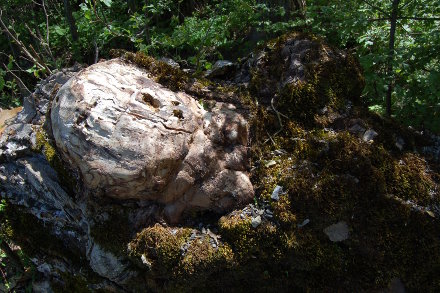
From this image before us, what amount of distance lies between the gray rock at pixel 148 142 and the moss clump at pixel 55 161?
9.7 inches

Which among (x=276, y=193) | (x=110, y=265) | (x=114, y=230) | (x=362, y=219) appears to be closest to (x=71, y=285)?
(x=110, y=265)

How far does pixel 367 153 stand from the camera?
9.12 ft

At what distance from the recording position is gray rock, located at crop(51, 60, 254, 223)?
101 inches

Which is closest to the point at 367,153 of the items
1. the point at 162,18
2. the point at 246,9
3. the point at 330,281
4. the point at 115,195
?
the point at 330,281

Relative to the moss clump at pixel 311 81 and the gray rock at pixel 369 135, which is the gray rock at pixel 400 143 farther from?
the moss clump at pixel 311 81

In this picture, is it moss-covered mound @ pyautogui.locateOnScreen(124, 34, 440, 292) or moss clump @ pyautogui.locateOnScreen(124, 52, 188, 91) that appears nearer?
moss-covered mound @ pyautogui.locateOnScreen(124, 34, 440, 292)

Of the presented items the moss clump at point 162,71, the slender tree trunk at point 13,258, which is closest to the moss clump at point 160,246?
the moss clump at point 162,71

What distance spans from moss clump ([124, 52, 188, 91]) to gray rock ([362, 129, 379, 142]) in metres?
1.60

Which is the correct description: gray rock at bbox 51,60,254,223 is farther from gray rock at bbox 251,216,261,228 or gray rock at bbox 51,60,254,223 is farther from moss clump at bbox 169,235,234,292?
moss clump at bbox 169,235,234,292

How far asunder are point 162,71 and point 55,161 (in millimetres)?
1178

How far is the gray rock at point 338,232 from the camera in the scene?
2.66 metres

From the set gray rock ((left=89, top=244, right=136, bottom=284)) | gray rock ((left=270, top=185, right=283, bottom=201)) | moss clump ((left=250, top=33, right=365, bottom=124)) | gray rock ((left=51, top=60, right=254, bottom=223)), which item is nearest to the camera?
gray rock ((left=51, top=60, right=254, bottom=223))

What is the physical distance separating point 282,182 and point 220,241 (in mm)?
659

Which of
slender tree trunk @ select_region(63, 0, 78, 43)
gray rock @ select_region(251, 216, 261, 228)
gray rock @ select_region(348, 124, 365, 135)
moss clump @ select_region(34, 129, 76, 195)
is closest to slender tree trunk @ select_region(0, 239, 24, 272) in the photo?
moss clump @ select_region(34, 129, 76, 195)
